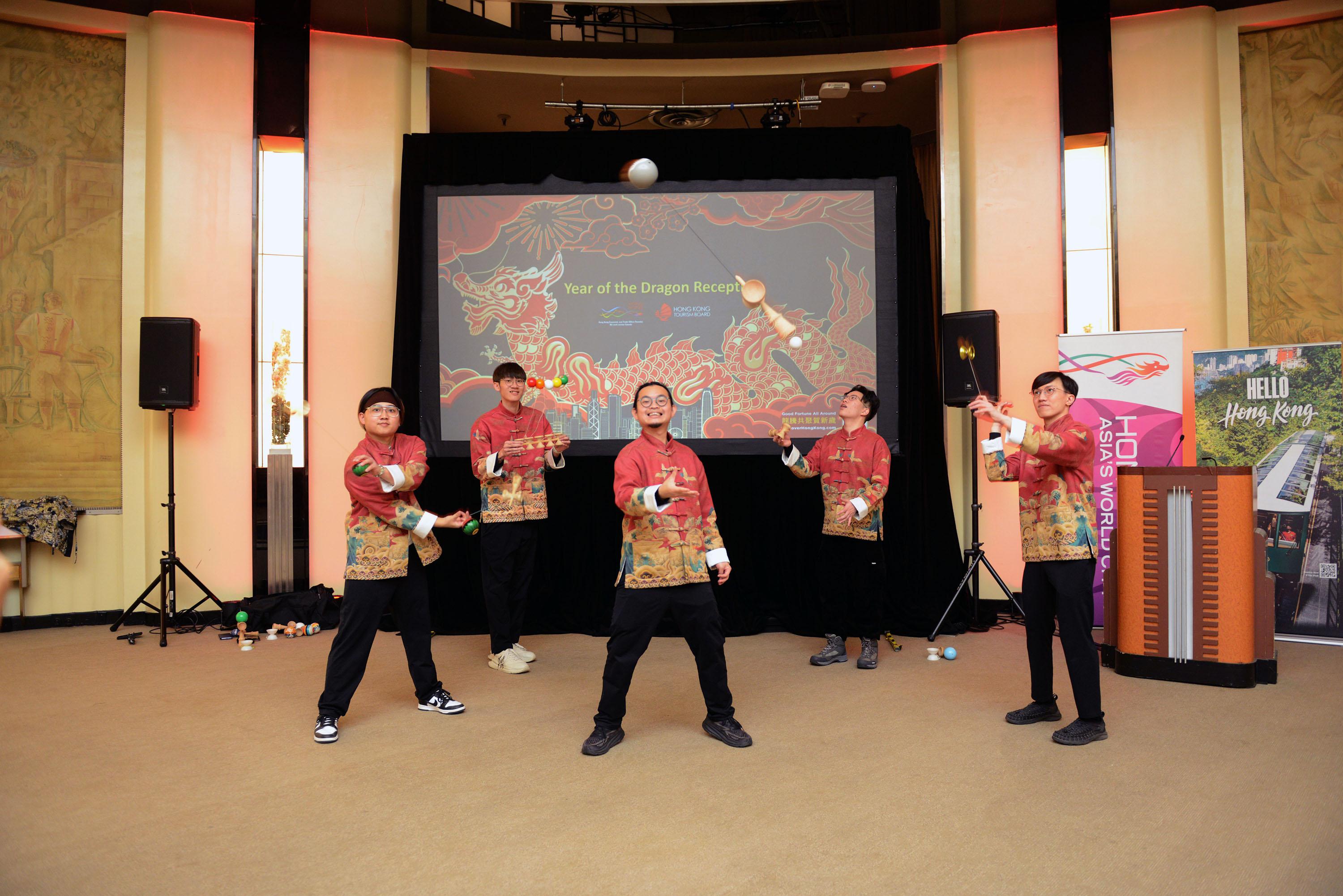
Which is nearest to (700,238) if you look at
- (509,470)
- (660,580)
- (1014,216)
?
(509,470)

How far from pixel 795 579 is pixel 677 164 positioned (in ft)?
10.3

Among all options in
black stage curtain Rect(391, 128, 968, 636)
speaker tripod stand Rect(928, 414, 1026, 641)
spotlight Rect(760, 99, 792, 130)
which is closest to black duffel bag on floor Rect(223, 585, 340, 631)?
black stage curtain Rect(391, 128, 968, 636)

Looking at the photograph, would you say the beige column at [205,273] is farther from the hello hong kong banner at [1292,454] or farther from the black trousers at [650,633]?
the hello hong kong banner at [1292,454]

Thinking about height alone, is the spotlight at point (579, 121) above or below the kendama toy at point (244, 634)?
above

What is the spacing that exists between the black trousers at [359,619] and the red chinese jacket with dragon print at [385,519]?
0.19ft

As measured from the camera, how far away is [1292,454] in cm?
530

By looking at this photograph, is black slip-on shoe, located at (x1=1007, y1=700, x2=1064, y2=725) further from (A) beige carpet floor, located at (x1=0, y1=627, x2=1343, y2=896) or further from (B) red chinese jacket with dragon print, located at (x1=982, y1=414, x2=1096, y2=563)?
(B) red chinese jacket with dragon print, located at (x1=982, y1=414, x2=1096, y2=563)

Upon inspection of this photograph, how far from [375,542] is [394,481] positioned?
315 mm

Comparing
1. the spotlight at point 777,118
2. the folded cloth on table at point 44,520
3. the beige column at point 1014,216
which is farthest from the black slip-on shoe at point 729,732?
the folded cloth on table at point 44,520

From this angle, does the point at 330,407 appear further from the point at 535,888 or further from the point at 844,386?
the point at 535,888

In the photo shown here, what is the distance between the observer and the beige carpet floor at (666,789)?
242cm

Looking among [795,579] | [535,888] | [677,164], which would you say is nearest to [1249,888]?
[535,888]

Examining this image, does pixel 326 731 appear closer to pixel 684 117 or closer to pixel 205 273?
pixel 205 273

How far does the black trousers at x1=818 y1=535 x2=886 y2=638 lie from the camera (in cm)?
488
